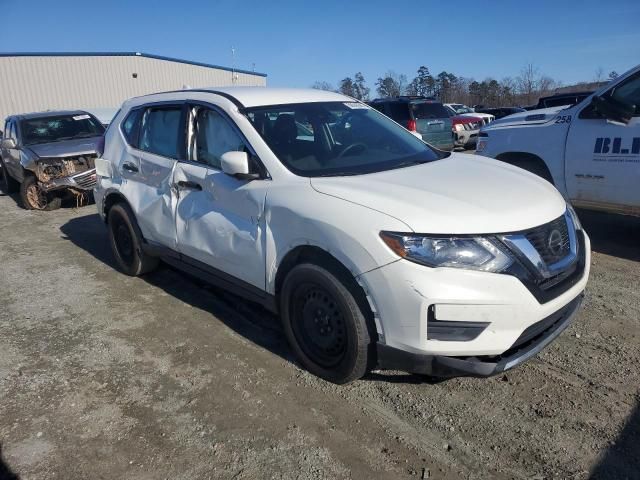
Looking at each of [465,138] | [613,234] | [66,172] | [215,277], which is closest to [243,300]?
[215,277]

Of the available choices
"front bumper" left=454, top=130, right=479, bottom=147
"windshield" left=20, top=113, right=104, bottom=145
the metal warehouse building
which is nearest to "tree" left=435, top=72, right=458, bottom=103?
the metal warehouse building

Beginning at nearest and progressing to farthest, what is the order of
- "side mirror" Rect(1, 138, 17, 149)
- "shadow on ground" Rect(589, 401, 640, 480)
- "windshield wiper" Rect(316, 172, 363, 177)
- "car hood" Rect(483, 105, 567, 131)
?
"shadow on ground" Rect(589, 401, 640, 480), "windshield wiper" Rect(316, 172, 363, 177), "car hood" Rect(483, 105, 567, 131), "side mirror" Rect(1, 138, 17, 149)

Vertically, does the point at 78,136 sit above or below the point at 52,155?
above

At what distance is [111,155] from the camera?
206 inches

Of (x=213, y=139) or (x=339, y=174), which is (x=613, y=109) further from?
(x=213, y=139)

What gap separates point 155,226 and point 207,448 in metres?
2.38

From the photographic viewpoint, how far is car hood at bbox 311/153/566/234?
2.63 metres

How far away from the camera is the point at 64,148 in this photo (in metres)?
9.29

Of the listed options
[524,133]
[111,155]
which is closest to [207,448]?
[111,155]

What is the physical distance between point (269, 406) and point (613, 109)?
4.41m

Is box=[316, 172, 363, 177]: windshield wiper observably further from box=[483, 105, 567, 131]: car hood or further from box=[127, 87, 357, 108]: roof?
box=[483, 105, 567, 131]: car hood

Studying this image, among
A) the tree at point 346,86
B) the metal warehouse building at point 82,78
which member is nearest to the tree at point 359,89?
the tree at point 346,86

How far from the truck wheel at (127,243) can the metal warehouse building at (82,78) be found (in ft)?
70.1

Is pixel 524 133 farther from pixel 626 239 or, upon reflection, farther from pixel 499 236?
pixel 499 236
